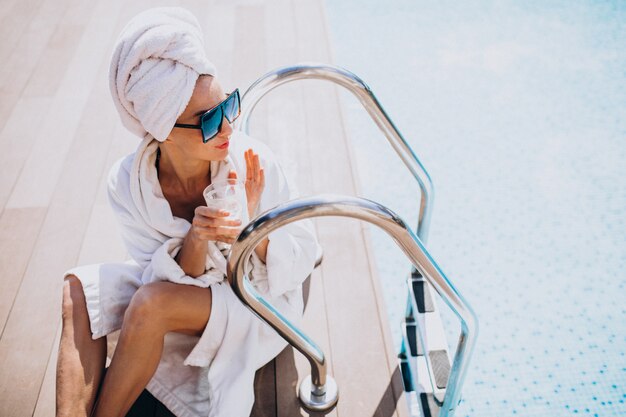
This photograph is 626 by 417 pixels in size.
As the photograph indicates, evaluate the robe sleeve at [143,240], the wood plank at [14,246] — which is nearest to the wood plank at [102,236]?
the wood plank at [14,246]

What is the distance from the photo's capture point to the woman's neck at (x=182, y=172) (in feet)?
5.32

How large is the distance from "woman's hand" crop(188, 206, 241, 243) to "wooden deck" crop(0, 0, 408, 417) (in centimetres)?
62

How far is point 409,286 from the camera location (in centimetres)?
202

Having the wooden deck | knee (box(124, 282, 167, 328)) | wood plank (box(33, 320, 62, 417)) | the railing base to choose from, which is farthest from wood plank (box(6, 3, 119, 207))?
the railing base

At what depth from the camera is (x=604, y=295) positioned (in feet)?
9.13

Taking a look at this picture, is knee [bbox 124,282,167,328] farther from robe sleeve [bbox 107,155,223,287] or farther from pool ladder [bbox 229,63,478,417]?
pool ladder [bbox 229,63,478,417]

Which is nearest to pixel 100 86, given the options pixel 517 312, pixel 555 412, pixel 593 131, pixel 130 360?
pixel 130 360

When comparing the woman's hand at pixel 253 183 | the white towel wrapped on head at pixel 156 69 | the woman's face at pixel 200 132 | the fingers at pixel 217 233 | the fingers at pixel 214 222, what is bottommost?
the fingers at pixel 217 233

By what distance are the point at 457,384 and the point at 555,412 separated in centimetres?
127

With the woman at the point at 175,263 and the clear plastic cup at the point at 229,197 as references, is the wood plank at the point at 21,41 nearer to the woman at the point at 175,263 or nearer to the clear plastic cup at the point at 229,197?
the woman at the point at 175,263

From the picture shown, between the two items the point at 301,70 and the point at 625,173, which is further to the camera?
the point at 625,173

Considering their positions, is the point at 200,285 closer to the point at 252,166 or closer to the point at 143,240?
the point at 143,240

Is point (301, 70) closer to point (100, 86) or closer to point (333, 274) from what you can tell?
point (333, 274)

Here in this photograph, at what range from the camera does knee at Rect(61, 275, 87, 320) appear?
4.84ft
